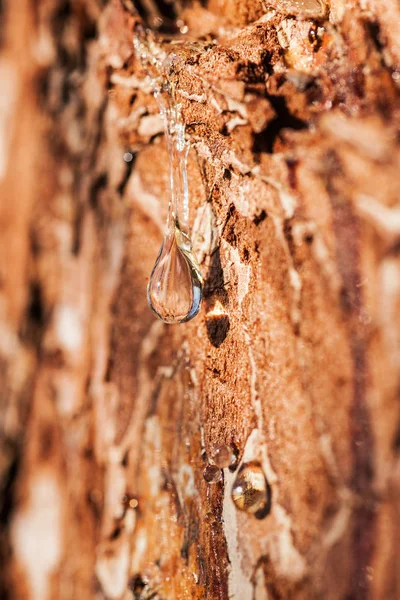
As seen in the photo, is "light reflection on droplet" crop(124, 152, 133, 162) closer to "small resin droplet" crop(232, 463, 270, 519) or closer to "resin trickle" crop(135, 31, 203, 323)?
"resin trickle" crop(135, 31, 203, 323)

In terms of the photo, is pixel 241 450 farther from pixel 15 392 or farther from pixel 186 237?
pixel 15 392

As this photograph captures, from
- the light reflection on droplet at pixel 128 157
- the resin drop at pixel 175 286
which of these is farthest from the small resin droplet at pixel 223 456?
the light reflection on droplet at pixel 128 157

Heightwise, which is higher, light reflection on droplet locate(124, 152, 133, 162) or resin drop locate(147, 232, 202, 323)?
light reflection on droplet locate(124, 152, 133, 162)

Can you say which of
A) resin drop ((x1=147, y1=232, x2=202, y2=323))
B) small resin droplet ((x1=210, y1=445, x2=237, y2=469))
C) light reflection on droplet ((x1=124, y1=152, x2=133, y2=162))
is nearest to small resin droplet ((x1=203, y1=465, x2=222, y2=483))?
small resin droplet ((x1=210, y1=445, x2=237, y2=469))

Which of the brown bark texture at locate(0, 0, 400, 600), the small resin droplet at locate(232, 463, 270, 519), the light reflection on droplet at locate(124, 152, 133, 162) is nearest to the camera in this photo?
the brown bark texture at locate(0, 0, 400, 600)

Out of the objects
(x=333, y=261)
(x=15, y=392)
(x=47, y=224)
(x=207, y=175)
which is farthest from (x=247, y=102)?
(x=15, y=392)

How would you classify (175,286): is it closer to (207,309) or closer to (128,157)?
(207,309)
